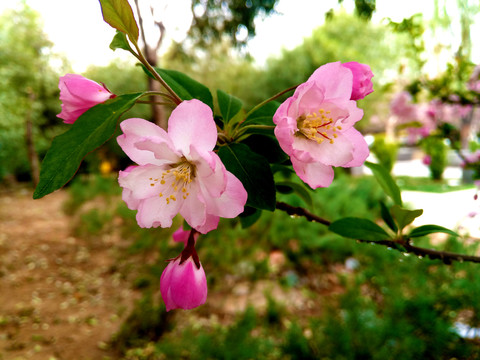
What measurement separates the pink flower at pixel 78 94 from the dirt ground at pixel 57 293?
7.74 ft

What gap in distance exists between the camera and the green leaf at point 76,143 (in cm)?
45

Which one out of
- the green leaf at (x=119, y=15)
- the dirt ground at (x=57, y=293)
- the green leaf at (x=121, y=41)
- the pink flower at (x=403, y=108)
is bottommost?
the dirt ground at (x=57, y=293)

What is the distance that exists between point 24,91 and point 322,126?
9896 mm

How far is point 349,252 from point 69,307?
8.87 ft

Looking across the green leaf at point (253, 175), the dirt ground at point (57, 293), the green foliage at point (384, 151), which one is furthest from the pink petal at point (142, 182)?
the green foliage at point (384, 151)

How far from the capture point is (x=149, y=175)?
55 cm

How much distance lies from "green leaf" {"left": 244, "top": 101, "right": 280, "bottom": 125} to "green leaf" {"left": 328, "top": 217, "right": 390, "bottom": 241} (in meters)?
0.27

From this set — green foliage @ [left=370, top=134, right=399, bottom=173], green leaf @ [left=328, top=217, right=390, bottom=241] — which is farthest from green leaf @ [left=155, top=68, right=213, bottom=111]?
green foliage @ [left=370, top=134, right=399, bottom=173]

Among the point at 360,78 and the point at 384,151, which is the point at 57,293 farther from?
the point at 384,151

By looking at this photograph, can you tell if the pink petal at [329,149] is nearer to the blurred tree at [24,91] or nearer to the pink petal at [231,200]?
the pink petal at [231,200]

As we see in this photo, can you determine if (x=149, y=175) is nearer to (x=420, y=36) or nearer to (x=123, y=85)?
(x=420, y=36)

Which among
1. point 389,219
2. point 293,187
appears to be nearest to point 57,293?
point 293,187

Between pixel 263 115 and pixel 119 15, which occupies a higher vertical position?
pixel 119 15

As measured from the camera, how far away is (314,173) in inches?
20.0
